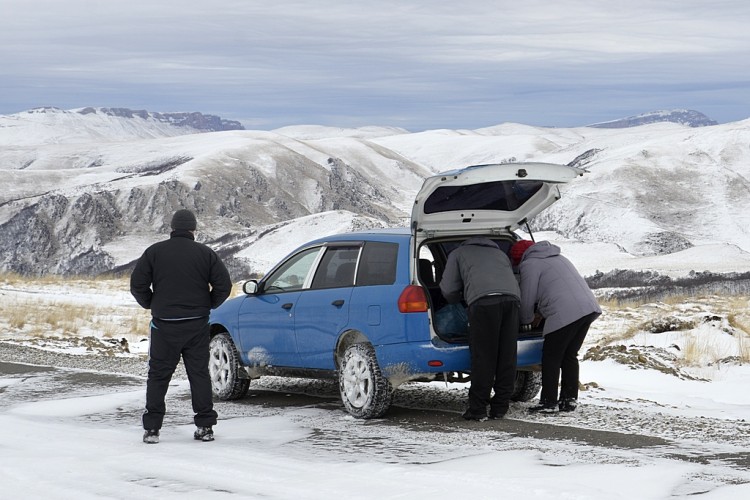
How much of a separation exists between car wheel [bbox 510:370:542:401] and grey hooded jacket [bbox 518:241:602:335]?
114cm

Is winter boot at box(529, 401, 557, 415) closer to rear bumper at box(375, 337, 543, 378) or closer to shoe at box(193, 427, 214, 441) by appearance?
rear bumper at box(375, 337, 543, 378)

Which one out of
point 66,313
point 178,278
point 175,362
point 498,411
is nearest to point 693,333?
point 498,411

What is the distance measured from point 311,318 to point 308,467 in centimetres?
301

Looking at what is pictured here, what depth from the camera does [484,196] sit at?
10.5 metres

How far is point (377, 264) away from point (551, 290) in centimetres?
163

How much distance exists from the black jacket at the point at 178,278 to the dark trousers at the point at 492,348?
226cm

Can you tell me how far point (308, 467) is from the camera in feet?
25.8

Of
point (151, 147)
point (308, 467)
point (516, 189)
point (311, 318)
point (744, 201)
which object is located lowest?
point (308, 467)

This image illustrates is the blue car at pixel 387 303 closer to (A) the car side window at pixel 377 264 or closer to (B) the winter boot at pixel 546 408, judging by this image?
(A) the car side window at pixel 377 264

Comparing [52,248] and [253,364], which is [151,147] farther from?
[253,364]

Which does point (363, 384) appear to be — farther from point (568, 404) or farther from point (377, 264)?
point (568, 404)

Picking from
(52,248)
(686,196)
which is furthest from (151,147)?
(686,196)

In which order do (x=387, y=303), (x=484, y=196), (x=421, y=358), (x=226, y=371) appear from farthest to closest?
(x=226, y=371) → (x=484, y=196) → (x=387, y=303) → (x=421, y=358)

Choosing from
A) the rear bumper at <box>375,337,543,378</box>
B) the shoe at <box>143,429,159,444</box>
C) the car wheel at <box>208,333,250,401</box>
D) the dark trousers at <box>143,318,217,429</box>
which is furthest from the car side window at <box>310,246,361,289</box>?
the shoe at <box>143,429,159,444</box>
